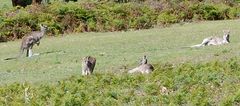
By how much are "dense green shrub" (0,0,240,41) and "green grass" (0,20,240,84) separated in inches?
56.9

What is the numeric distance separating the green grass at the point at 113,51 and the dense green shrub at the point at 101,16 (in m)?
1.45

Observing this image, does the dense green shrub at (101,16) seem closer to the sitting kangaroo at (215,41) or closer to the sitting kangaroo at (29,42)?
the sitting kangaroo at (29,42)

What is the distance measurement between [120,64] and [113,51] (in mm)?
4383

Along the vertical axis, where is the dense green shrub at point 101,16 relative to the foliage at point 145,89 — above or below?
below

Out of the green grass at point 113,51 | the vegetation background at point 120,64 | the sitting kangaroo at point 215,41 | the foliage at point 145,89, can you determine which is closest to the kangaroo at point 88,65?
the vegetation background at point 120,64

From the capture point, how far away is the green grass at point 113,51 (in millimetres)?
20234

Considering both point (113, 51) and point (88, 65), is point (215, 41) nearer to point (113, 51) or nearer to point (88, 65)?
point (113, 51)

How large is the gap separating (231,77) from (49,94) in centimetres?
391

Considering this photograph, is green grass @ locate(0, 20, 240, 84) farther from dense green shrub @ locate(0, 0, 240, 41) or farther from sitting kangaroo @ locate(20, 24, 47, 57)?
dense green shrub @ locate(0, 0, 240, 41)

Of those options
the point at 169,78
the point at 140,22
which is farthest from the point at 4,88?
the point at 140,22

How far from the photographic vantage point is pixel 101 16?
35656 mm

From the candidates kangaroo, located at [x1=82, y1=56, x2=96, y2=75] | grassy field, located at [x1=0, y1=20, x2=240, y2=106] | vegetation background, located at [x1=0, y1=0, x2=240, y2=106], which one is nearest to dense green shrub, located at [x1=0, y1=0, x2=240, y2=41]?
vegetation background, located at [x1=0, y1=0, x2=240, y2=106]

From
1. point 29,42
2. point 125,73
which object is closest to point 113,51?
point 29,42

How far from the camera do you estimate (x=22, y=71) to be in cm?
2127
